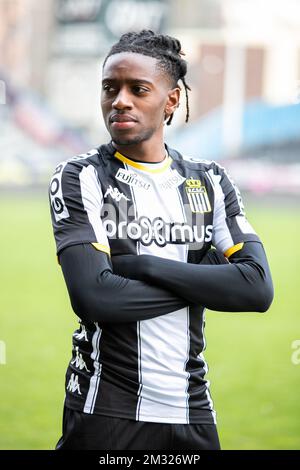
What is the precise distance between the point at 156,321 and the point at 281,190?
2069cm

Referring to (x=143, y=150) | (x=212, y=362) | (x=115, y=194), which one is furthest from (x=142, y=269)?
(x=212, y=362)

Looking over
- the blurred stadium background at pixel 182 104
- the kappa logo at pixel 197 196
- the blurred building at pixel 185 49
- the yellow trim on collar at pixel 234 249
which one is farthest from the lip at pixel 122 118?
the blurred building at pixel 185 49

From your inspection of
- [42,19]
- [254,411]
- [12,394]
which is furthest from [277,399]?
[42,19]

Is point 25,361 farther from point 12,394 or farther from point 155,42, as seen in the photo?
point 155,42

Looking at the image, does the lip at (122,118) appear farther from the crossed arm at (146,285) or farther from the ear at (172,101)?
the crossed arm at (146,285)

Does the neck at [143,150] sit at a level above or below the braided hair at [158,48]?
below

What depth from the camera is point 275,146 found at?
24844 mm

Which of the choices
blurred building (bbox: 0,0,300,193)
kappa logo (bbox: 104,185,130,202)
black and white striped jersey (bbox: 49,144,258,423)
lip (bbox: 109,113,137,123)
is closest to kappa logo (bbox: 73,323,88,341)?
black and white striped jersey (bbox: 49,144,258,423)

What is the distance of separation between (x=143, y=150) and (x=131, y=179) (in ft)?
0.33

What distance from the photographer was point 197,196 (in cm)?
234

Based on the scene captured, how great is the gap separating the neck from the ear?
11 cm

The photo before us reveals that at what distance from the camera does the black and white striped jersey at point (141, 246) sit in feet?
7.07

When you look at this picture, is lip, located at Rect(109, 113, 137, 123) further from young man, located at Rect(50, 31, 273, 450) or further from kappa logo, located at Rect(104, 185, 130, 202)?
kappa logo, located at Rect(104, 185, 130, 202)

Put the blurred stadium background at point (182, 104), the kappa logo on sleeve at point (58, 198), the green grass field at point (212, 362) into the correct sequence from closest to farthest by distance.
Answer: the kappa logo on sleeve at point (58, 198) → the green grass field at point (212, 362) → the blurred stadium background at point (182, 104)
